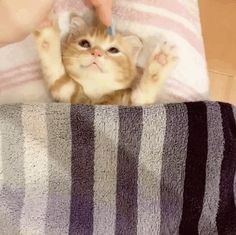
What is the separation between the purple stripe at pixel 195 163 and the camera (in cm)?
85

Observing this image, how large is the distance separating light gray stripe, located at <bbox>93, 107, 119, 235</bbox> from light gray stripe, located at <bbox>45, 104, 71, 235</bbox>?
0.14ft

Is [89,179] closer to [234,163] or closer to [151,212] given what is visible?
[151,212]

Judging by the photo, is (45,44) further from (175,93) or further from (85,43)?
(175,93)

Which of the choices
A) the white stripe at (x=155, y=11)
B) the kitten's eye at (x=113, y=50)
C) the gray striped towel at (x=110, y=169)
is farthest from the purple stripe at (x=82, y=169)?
the white stripe at (x=155, y=11)

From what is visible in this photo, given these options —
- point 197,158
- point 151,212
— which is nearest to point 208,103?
point 197,158

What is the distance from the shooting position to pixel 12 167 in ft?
2.74

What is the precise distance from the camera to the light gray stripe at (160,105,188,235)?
0.85m

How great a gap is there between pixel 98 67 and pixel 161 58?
109mm

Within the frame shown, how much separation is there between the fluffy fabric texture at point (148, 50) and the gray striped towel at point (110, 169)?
82 millimetres

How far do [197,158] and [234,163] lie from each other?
0.07 m

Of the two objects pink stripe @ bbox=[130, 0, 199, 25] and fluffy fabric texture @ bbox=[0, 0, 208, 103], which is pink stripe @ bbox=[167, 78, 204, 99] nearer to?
fluffy fabric texture @ bbox=[0, 0, 208, 103]

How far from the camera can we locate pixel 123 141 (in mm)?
848

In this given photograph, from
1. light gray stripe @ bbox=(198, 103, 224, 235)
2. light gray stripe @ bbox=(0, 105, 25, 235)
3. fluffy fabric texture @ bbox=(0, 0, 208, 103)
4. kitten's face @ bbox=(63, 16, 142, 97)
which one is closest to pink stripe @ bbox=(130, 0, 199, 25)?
fluffy fabric texture @ bbox=(0, 0, 208, 103)

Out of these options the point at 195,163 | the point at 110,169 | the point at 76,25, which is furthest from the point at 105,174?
the point at 76,25
